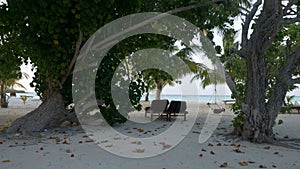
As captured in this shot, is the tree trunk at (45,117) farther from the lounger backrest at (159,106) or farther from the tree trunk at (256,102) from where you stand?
the tree trunk at (256,102)

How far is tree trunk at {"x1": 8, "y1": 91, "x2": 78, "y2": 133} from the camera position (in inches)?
282

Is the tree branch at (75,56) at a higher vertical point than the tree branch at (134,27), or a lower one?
lower

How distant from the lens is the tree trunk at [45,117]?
23.5 feet

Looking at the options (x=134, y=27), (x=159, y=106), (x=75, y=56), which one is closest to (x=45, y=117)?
(x=75, y=56)

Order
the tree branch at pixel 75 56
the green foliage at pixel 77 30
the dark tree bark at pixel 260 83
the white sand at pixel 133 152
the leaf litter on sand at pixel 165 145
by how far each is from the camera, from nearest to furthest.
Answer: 1. the white sand at pixel 133 152
2. the leaf litter on sand at pixel 165 145
3. the green foliage at pixel 77 30
4. the dark tree bark at pixel 260 83
5. the tree branch at pixel 75 56

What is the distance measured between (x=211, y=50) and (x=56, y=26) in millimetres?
4390

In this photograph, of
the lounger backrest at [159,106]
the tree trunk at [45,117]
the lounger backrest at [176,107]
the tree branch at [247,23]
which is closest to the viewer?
the tree branch at [247,23]

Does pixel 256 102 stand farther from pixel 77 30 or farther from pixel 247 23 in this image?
pixel 77 30

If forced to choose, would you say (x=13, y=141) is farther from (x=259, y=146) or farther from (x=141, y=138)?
(x=259, y=146)

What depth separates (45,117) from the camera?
296 inches

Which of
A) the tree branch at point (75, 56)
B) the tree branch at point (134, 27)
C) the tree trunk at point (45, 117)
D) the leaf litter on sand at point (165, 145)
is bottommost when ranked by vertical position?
the leaf litter on sand at point (165, 145)

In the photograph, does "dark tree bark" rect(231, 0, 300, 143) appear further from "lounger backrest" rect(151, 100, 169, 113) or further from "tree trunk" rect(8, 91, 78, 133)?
"tree trunk" rect(8, 91, 78, 133)

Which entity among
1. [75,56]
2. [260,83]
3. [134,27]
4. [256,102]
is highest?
[134,27]

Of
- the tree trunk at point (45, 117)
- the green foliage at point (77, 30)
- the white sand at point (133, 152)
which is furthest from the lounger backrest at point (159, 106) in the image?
the white sand at point (133, 152)
